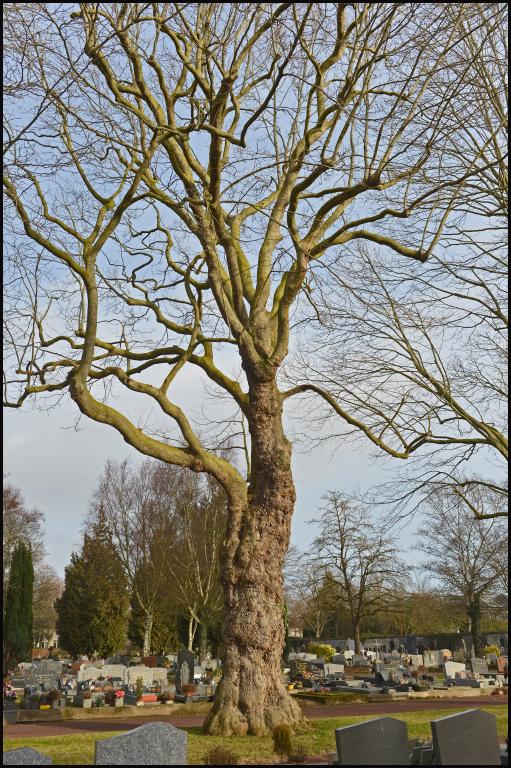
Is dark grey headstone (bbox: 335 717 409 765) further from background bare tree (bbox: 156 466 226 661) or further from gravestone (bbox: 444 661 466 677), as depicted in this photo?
background bare tree (bbox: 156 466 226 661)

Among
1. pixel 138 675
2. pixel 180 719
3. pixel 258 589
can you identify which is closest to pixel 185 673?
pixel 138 675

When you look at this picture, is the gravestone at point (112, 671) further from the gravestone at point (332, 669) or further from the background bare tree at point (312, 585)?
the background bare tree at point (312, 585)

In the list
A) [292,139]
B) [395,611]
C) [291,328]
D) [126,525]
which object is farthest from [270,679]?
[395,611]

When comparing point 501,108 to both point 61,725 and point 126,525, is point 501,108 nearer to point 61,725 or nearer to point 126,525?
point 61,725

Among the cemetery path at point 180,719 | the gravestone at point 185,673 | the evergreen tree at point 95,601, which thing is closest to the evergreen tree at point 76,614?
the evergreen tree at point 95,601

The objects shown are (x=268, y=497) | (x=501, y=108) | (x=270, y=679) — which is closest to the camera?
(x=501, y=108)

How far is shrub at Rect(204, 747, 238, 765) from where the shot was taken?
337 inches

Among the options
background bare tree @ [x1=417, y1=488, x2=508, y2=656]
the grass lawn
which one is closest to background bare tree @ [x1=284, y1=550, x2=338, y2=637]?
background bare tree @ [x1=417, y1=488, x2=508, y2=656]

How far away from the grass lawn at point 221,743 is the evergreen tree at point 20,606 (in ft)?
91.4

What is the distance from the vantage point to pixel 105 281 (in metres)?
14.7

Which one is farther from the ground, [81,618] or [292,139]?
[292,139]

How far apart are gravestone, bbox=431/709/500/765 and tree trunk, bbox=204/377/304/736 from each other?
454cm

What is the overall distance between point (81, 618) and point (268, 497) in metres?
Result: 29.2

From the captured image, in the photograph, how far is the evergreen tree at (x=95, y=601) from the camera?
36.7 m
